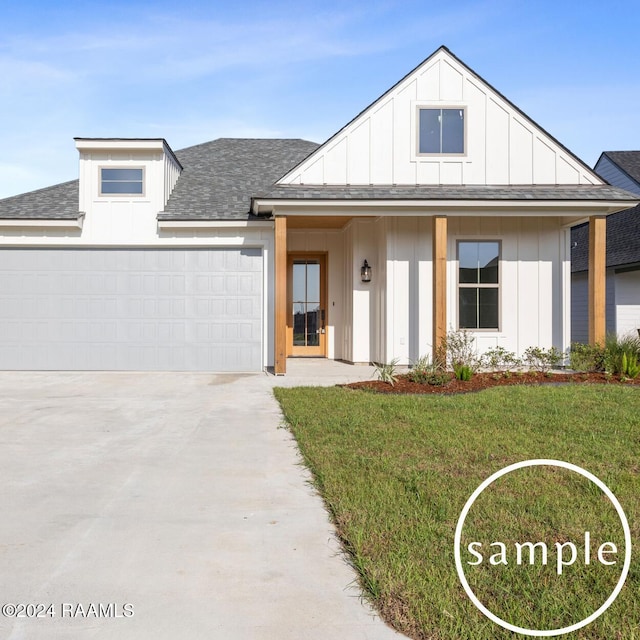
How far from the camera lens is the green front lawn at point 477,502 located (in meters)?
2.55

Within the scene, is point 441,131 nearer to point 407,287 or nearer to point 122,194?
point 407,287

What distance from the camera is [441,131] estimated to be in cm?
1232

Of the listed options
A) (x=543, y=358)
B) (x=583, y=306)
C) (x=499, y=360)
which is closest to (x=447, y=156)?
(x=499, y=360)

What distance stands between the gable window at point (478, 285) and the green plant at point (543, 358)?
936 millimetres

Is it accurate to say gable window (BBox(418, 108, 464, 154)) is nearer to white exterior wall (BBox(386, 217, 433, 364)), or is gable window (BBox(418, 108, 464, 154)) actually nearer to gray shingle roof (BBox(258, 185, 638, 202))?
gray shingle roof (BBox(258, 185, 638, 202))

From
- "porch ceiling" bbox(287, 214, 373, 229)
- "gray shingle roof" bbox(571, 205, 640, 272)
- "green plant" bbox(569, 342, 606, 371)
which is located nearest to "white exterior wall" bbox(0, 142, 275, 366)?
"porch ceiling" bbox(287, 214, 373, 229)

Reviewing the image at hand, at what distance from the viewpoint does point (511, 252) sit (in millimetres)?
12727

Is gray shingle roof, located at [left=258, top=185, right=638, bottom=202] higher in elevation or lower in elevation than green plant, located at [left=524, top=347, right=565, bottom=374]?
higher

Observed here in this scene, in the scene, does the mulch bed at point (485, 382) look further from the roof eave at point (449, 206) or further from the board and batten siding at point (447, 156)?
the board and batten siding at point (447, 156)

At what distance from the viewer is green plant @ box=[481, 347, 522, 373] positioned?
38.0 ft

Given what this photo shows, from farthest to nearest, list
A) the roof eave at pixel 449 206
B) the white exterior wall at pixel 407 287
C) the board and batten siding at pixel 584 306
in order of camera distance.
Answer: the board and batten siding at pixel 584 306
the white exterior wall at pixel 407 287
the roof eave at pixel 449 206

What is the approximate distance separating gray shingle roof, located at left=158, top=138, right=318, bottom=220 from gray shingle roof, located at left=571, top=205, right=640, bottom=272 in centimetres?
953

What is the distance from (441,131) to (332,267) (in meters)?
4.24

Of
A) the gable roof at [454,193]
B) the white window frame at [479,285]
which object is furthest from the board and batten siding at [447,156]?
the white window frame at [479,285]
